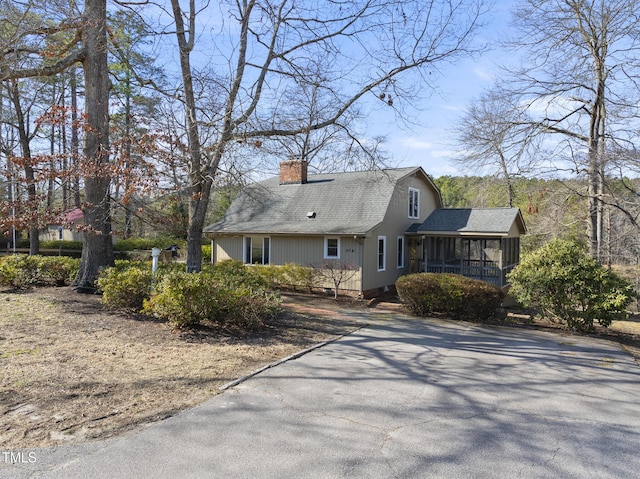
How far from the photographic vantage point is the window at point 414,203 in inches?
779

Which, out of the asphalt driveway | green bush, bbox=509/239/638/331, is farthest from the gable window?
the asphalt driveway

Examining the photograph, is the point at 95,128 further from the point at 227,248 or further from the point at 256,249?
the point at 227,248

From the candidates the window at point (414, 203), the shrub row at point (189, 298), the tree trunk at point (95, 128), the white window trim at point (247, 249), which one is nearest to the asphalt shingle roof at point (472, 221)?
the window at point (414, 203)

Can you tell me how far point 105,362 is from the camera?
605 centimetres

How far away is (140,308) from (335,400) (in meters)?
5.96

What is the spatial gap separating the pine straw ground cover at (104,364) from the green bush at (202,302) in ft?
0.96

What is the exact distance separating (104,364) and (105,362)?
9cm

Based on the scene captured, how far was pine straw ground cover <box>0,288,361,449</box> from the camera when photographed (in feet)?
14.0

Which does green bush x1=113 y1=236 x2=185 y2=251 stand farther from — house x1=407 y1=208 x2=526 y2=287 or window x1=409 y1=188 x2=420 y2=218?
house x1=407 y1=208 x2=526 y2=287

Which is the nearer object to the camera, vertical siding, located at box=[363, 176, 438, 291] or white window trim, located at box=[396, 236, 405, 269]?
vertical siding, located at box=[363, 176, 438, 291]

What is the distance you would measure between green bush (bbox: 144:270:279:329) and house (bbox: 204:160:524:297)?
7.71m

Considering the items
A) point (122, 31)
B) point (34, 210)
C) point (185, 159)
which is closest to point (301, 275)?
point (185, 159)

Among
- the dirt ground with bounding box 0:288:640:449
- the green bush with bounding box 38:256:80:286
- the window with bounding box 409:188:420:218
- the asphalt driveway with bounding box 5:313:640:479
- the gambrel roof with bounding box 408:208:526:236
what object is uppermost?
the window with bounding box 409:188:420:218

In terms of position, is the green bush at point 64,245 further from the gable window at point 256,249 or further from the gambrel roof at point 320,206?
the gable window at point 256,249
